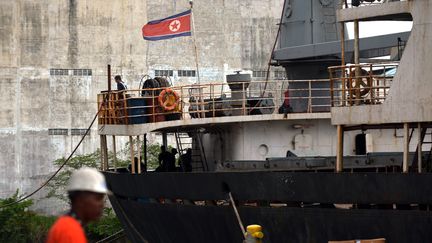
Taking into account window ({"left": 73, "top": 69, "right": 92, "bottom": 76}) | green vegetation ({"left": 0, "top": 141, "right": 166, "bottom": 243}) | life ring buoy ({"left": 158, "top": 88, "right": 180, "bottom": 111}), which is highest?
window ({"left": 73, "top": 69, "right": 92, "bottom": 76})

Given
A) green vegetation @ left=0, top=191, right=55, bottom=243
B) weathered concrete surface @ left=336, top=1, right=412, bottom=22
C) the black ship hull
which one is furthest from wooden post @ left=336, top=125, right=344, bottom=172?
green vegetation @ left=0, top=191, right=55, bottom=243

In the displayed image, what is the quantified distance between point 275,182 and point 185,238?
3.78m

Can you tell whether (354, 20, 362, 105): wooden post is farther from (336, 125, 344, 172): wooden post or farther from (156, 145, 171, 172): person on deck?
(156, 145, 171, 172): person on deck

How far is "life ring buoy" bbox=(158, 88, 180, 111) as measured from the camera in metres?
27.3

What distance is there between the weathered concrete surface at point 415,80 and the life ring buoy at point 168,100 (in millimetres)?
6946

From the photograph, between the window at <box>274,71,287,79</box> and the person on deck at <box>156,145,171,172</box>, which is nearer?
the person on deck at <box>156,145,171,172</box>

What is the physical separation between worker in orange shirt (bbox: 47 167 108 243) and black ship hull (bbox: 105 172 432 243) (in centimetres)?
1152

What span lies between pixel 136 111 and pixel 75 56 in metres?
23.5

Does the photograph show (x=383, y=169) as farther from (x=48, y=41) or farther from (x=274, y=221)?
(x=48, y=41)

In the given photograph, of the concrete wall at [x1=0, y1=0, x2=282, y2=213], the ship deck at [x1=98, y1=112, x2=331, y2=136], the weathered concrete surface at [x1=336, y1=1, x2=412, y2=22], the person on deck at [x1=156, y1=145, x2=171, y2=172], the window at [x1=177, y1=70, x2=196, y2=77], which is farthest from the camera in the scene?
the window at [x1=177, y1=70, x2=196, y2=77]

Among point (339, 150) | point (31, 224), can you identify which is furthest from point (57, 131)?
point (339, 150)

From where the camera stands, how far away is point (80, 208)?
30.2 ft

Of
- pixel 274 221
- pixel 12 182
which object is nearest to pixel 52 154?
pixel 12 182

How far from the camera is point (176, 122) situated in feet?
88.0
